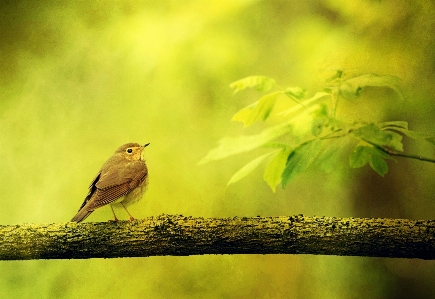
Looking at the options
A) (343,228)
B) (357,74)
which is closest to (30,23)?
(357,74)

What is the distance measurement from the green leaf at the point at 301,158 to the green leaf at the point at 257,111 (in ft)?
0.64

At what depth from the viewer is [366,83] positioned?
179 cm

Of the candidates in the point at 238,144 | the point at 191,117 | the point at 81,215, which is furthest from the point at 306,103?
the point at 81,215

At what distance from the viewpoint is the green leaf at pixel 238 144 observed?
69.1 inches

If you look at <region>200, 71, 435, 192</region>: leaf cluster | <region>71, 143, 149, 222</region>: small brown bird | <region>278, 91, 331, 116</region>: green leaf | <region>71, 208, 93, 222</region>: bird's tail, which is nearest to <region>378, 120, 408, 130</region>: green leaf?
<region>200, 71, 435, 192</region>: leaf cluster

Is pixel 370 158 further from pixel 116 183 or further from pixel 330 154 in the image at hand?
pixel 116 183

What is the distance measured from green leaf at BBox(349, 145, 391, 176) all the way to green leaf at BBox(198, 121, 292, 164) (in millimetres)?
293

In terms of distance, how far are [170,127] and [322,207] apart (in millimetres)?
658

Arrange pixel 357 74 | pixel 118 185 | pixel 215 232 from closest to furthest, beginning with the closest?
pixel 215 232 → pixel 118 185 → pixel 357 74

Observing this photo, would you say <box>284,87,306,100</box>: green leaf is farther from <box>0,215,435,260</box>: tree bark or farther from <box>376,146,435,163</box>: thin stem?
<box>0,215,435,260</box>: tree bark

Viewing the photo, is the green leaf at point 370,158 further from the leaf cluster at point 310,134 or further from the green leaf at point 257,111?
the green leaf at point 257,111

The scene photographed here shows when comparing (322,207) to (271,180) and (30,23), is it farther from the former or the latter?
(30,23)

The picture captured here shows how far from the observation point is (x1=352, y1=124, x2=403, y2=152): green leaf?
1.65 m

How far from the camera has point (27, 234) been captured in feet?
5.09
